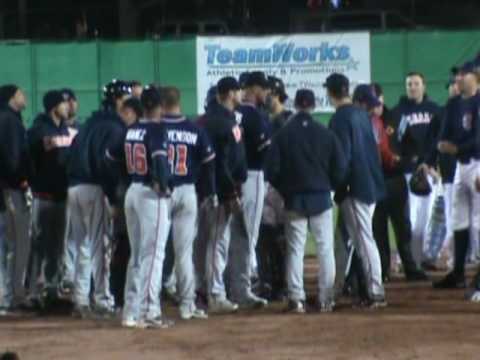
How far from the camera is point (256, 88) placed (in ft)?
53.3

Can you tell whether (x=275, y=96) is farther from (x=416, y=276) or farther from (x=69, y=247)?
(x=416, y=276)

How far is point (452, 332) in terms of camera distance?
13.5 m

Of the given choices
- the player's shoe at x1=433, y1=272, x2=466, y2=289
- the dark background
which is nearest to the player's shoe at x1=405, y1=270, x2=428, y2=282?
the player's shoe at x1=433, y1=272, x2=466, y2=289

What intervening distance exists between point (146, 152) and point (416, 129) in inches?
191

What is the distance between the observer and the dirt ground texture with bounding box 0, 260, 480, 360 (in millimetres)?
12648

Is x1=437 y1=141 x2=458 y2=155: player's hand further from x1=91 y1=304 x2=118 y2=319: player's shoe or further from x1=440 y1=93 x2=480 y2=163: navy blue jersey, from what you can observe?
x1=91 y1=304 x2=118 y2=319: player's shoe

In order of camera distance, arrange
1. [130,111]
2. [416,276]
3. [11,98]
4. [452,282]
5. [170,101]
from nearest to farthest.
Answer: [170,101], [130,111], [11,98], [452,282], [416,276]

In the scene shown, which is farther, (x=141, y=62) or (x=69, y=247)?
(x=141, y=62)

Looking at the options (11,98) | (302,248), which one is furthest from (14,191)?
(302,248)

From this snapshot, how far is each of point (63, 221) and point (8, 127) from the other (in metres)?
1.10

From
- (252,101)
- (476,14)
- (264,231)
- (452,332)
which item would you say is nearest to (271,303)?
(264,231)

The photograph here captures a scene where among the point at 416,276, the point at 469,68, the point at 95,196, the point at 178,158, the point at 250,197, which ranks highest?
the point at 469,68

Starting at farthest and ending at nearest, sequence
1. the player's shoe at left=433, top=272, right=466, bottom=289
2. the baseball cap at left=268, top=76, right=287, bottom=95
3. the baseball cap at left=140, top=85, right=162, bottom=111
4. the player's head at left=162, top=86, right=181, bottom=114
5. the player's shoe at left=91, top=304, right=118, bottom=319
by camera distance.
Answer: the player's shoe at left=433, top=272, right=466, bottom=289 < the baseball cap at left=268, top=76, right=287, bottom=95 < the player's shoe at left=91, top=304, right=118, bottom=319 < the player's head at left=162, top=86, right=181, bottom=114 < the baseball cap at left=140, top=85, right=162, bottom=111

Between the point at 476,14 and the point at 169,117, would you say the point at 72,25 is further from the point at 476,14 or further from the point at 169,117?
the point at 169,117
